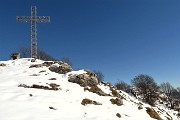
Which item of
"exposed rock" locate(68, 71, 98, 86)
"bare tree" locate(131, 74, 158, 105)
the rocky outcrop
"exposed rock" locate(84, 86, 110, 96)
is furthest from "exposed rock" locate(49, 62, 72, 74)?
"bare tree" locate(131, 74, 158, 105)

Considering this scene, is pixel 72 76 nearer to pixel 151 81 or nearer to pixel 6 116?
pixel 6 116

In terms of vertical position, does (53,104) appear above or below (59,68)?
below

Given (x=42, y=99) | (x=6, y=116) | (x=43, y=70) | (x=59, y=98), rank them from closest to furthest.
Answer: (x=6, y=116) → (x=42, y=99) → (x=59, y=98) → (x=43, y=70)

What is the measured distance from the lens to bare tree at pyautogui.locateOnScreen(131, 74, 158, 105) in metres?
80.6

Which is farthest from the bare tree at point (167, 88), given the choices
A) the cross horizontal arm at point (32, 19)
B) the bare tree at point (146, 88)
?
the cross horizontal arm at point (32, 19)

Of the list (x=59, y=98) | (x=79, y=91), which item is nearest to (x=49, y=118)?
(x=59, y=98)

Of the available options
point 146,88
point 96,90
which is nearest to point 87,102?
point 96,90

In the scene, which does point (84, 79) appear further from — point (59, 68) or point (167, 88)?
point (167, 88)

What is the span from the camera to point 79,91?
31.7 m

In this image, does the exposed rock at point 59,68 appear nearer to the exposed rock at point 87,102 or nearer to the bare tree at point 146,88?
the exposed rock at point 87,102

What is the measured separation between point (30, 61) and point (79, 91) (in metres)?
21.8

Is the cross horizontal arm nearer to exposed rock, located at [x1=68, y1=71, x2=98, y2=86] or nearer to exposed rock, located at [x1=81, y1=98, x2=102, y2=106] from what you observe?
exposed rock, located at [x1=68, y1=71, x2=98, y2=86]

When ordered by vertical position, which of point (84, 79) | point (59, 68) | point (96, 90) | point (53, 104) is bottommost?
point (53, 104)

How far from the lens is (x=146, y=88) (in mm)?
85562
